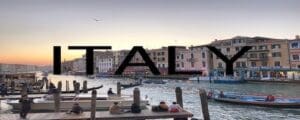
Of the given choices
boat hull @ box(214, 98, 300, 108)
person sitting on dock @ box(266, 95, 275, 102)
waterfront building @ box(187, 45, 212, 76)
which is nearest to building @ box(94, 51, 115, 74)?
waterfront building @ box(187, 45, 212, 76)

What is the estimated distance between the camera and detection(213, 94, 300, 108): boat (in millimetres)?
23719

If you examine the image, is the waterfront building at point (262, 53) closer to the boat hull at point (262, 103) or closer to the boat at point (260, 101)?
the boat at point (260, 101)

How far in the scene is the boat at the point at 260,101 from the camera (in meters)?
23.7

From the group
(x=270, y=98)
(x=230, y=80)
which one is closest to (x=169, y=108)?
(x=270, y=98)

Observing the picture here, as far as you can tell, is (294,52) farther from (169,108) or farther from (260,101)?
(169,108)

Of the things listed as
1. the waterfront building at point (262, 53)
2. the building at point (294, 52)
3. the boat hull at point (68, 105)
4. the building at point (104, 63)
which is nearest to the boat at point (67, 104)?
the boat hull at point (68, 105)

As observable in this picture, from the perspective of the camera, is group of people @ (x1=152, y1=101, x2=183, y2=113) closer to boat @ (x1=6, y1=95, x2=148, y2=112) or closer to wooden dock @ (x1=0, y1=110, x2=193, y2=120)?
wooden dock @ (x1=0, y1=110, x2=193, y2=120)

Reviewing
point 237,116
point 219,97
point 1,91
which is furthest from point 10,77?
point 237,116

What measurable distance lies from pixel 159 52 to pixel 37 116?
75334 millimetres

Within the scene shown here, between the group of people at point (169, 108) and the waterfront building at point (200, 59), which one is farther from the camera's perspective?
the waterfront building at point (200, 59)

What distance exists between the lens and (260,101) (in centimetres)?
2534

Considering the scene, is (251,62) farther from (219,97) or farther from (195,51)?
(219,97)

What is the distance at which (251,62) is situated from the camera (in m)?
61.2

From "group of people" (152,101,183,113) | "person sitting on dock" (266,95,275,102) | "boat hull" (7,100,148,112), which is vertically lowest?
"person sitting on dock" (266,95,275,102)
